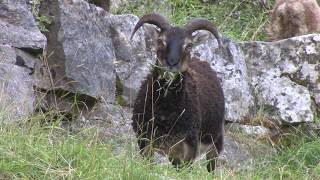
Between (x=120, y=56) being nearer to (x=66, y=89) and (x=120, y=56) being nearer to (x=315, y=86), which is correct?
(x=66, y=89)

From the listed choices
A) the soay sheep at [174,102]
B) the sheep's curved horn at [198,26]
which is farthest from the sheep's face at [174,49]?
the sheep's curved horn at [198,26]

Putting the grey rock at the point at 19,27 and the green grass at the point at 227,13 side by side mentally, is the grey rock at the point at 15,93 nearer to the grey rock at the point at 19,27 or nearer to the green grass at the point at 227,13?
the grey rock at the point at 19,27

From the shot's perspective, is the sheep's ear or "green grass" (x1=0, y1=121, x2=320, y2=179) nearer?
"green grass" (x1=0, y1=121, x2=320, y2=179)

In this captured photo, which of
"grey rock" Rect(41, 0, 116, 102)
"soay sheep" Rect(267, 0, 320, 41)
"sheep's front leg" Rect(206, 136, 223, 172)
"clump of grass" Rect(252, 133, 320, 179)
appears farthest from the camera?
"soay sheep" Rect(267, 0, 320, 41)

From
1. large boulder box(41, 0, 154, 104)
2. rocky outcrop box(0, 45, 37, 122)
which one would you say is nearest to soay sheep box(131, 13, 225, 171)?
large boulder box(41, 0, 154, 104)

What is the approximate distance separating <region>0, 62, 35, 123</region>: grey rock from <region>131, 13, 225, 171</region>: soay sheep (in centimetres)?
116

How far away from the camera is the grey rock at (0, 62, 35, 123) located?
24.5ft

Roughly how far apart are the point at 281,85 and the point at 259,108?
490mm

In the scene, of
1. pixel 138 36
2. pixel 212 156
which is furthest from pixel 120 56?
pixel 212 156

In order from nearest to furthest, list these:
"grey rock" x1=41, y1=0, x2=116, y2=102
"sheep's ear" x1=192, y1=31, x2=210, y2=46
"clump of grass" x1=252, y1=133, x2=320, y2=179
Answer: "clump of grass" x1=252, y1=133, x2=320, y2=179 < "sheep's ear" x1=192, y1=31, x2=210, y2=46 < "grey rock" x1=41, y1=0, x2=116, y2=102

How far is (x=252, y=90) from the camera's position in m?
12.2

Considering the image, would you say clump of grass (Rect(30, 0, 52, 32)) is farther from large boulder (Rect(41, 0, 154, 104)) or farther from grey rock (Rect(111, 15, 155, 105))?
grey rock (Rect(111, 15, 155, 105))

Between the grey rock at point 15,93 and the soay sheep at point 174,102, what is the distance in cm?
116

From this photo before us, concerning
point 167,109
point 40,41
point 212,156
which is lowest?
point 212,156
